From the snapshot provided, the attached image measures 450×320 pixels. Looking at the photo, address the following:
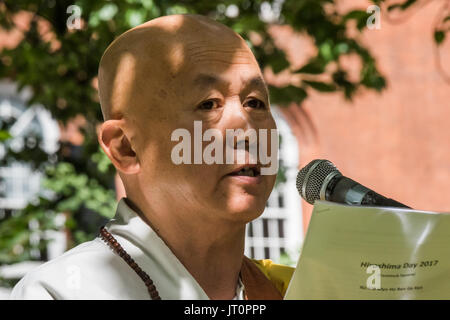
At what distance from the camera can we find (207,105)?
1422 mm

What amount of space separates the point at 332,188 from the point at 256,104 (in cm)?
27

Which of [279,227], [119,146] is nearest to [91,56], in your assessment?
A: [119,146]

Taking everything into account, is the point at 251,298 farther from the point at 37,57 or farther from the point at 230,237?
the point at 37,57

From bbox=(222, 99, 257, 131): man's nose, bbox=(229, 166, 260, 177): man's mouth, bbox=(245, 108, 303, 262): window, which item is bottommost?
bbox=(245, 108, 303, 262): window

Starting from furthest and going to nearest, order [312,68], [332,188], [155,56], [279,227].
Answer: [279,227], [312,68], [155,56], [332,188]

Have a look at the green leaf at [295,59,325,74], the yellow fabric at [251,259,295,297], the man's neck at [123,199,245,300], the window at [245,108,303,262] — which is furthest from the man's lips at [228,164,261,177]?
the window at [245,108,303,262]

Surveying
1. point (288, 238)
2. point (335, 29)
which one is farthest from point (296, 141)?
point (335, 29)

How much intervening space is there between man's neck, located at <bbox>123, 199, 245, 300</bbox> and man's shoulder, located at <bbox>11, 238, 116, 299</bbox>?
13 centimetres

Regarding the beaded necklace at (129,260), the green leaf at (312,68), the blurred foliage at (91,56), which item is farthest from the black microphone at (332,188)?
the green leaf at (312,68)

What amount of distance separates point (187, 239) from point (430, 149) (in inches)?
420

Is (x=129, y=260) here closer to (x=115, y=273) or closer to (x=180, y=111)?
(x=115, y=273)

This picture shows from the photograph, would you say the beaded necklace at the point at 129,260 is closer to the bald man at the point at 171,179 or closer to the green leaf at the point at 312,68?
the bald man at the point at 171,179

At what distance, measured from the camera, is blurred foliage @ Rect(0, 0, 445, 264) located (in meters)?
3.41

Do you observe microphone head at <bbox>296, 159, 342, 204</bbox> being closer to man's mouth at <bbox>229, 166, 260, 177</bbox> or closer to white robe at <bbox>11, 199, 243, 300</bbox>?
man's mouth at <bbox>229, 166, 260, 177</bbox>
